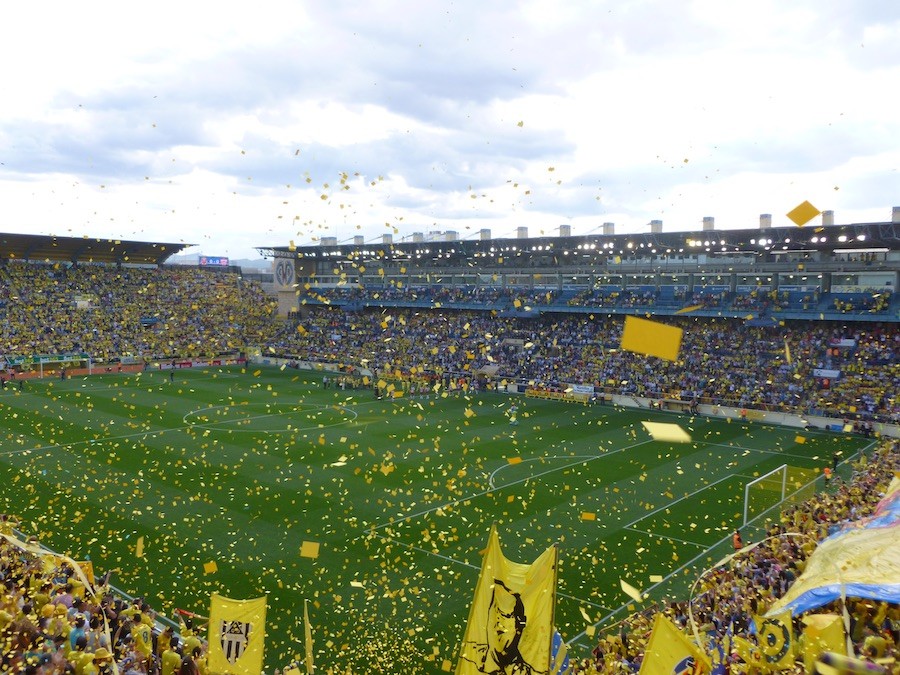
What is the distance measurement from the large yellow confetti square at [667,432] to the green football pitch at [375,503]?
0.55 m

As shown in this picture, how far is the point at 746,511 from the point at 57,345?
1780 inches

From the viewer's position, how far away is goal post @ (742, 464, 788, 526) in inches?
716

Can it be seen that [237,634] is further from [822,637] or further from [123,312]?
[123,312]

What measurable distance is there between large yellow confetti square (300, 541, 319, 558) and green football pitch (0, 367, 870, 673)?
10 cm

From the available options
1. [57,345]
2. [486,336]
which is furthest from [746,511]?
[57,345]

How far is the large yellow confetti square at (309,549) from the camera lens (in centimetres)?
1452

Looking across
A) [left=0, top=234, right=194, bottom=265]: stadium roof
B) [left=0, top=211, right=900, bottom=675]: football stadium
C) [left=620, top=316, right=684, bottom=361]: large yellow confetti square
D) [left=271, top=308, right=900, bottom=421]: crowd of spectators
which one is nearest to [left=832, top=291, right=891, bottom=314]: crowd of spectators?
[left=0, top=211, right=900, bottom=675]: football stadium

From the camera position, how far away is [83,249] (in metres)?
54.7

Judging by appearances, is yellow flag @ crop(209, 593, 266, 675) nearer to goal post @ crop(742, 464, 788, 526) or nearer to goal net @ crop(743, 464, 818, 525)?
goal net @ crop(743, 464, 818, 525)

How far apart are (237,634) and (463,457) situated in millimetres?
15952

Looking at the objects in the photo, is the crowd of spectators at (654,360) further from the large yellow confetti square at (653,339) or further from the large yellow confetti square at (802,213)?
the large yellow confetti square at (802,213)

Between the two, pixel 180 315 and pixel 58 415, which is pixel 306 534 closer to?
pixel 58 415

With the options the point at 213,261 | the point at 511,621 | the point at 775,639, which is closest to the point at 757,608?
the point at 775,639

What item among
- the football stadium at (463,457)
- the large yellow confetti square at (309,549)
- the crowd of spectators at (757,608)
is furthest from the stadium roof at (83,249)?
the crowd of spectators at (757,608)
